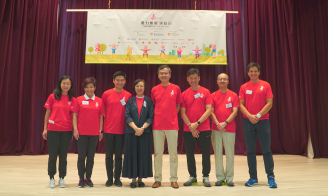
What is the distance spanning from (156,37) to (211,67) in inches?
59.3

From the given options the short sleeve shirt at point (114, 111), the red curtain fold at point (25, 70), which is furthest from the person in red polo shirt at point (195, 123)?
the red curtain fold at point (25, 70)

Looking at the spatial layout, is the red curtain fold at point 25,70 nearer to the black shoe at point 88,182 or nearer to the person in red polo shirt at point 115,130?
the black shoe at point 88,182

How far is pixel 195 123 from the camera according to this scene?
296 centimetres

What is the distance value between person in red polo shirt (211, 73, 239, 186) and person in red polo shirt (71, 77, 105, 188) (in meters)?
1.46

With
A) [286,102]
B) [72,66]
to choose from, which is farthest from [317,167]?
[72,66]

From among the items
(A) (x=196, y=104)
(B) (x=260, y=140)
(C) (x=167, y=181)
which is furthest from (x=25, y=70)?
(B) (x=260, y=140)

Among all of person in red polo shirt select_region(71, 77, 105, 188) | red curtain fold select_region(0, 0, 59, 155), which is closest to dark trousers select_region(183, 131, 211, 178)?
person in red polo shirt select_region(71, 77, 105, 188)

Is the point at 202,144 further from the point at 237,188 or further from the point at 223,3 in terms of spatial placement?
the point at 223,3

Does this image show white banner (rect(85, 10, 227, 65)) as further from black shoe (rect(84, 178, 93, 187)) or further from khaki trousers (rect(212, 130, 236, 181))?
black shoe (rect(84, 178, 93, 187))

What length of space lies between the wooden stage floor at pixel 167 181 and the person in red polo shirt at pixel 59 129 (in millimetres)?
240

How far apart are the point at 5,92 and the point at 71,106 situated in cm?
349

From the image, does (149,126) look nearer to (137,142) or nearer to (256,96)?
(137,142)

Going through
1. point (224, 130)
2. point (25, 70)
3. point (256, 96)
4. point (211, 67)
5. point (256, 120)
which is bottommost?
point (224, 130)

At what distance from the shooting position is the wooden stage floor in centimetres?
269
